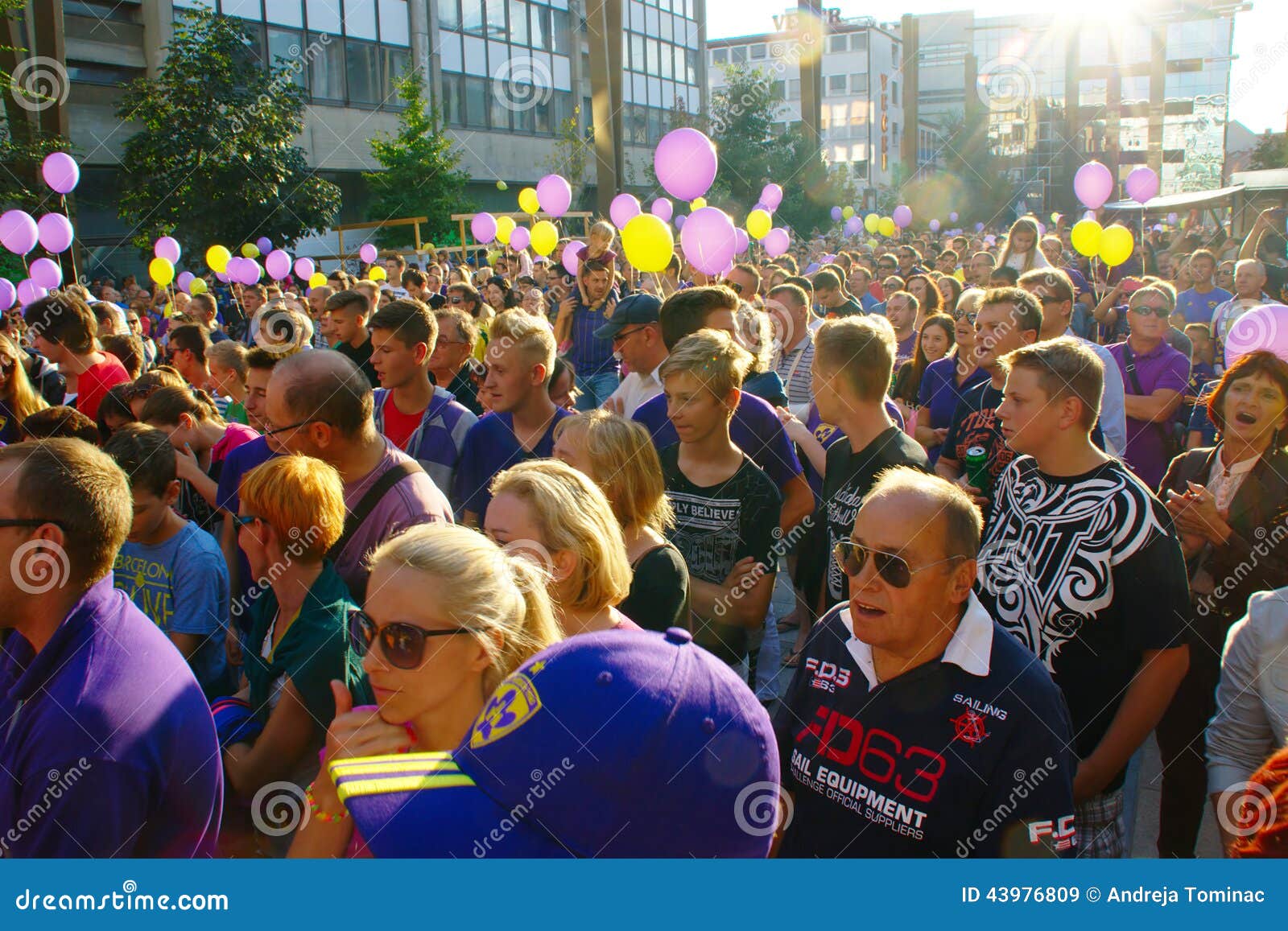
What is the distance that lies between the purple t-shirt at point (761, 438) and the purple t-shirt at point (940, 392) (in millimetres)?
1720

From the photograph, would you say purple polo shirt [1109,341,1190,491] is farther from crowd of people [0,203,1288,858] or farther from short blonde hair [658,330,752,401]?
short blonde hair [658,330,752,401]

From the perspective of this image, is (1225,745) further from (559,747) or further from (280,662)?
(280,662)

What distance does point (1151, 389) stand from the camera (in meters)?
5.50

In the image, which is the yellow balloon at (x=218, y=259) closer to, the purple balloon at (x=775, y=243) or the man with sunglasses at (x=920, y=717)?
the purple balloon at (x=775, y=243)

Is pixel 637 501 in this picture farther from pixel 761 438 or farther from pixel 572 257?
pixel 572 257

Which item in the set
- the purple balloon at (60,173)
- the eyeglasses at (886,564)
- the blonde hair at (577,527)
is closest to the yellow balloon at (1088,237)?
the eyeglasses at (886,564)

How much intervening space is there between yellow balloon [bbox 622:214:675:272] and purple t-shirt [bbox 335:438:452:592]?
4.79m

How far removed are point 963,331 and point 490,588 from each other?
13.5ft

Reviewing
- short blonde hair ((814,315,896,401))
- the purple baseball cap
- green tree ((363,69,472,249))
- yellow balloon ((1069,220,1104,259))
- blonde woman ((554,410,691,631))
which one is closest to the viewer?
the purple baseball cap

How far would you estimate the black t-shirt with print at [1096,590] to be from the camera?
8.09ft

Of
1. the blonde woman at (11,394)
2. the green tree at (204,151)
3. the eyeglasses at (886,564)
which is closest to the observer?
the eyeglasses at (886,564)

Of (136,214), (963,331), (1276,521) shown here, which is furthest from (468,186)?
(1276,521)

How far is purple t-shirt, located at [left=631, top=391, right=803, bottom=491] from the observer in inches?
150

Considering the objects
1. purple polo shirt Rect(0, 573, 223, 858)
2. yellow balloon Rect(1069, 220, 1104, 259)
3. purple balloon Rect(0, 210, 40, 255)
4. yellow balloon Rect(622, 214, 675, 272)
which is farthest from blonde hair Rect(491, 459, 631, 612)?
purple balloon Rect(0, 210, 40, 255)
